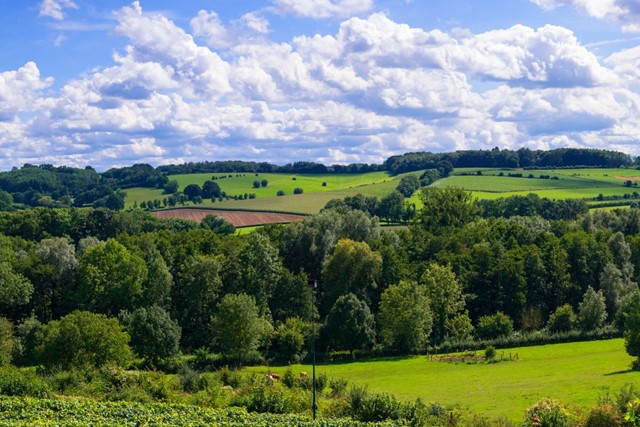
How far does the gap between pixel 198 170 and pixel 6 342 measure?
134m

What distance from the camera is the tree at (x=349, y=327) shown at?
6756 centimetres

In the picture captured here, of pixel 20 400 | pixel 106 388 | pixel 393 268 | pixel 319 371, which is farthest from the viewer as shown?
pixel 393 268

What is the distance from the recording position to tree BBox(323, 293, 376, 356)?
2660 inches

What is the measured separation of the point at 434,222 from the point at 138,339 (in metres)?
56.2

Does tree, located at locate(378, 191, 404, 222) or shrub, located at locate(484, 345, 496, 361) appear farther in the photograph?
tree, located at locate(378, 191, 404, 222)

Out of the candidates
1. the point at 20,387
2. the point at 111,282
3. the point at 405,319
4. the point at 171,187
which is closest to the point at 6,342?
the point at 111,282

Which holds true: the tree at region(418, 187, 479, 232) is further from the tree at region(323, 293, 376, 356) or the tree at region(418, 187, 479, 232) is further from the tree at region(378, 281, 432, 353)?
the tree at region(323, 293, 376, 356)

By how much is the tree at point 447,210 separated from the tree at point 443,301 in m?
29.5

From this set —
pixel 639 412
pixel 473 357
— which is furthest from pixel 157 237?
pixel 639 412

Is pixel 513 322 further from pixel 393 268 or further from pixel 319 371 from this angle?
pixel 319 371

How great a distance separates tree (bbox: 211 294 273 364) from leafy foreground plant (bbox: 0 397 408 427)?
26.7m

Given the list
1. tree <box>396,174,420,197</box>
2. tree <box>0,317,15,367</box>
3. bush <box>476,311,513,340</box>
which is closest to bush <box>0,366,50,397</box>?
tree <box>0,317,15,367</box>

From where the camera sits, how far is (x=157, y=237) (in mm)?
88562

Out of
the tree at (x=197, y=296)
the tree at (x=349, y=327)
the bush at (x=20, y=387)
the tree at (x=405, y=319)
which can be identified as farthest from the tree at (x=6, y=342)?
the tree at (x=405, y=319)
